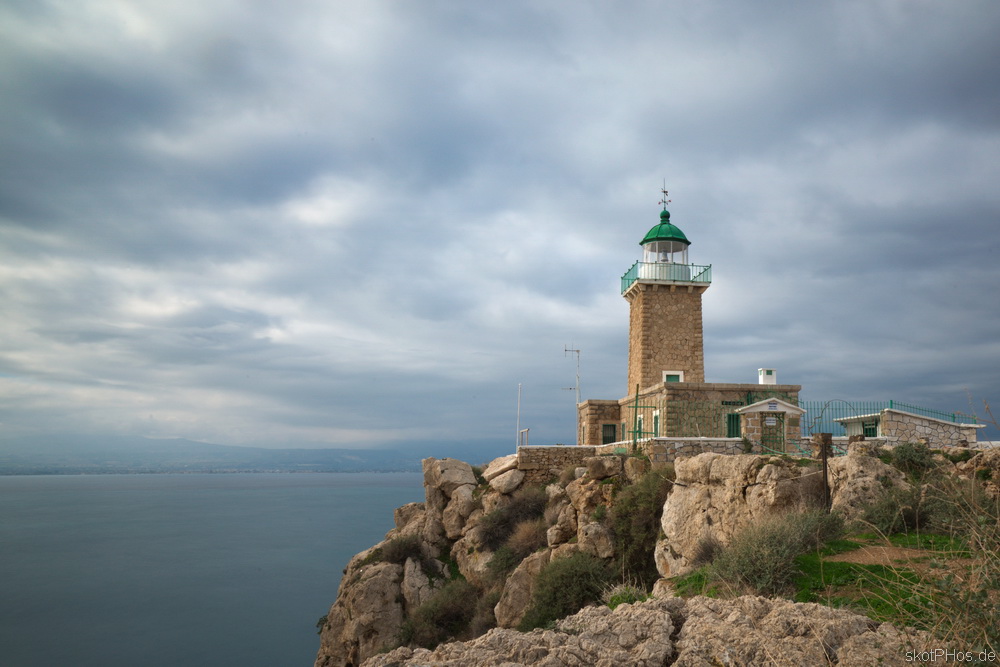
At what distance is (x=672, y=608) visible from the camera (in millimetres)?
5730

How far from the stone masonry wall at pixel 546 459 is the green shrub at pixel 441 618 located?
14.9ft

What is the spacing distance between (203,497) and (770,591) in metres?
168

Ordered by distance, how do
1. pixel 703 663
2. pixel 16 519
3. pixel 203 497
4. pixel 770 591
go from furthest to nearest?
pixel 203 497 < pixel 16 519 < pixel 770 591 < pixel 703 663

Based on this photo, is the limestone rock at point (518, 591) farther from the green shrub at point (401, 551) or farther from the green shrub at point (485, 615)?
the green shrub at point (401, 551)

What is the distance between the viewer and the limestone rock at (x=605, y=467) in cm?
1739

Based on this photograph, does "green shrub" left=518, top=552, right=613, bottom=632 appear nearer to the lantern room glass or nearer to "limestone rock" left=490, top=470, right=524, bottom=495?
"limestone rock" left=490, top=470, right=524, bottom=495

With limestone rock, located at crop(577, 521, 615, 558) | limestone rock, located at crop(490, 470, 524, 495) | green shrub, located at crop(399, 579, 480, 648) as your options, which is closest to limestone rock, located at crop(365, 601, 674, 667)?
limestone rock, located at crop(577, 521, 615, 558)

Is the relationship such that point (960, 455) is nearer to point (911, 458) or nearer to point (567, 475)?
point (911, 458)

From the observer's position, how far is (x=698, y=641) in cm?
495

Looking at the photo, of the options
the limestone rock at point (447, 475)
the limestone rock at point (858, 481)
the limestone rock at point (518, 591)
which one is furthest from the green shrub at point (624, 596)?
the limestone rock at point (447, 475)

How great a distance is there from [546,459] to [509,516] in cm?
273

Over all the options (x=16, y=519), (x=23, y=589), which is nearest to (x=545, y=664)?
(x=23, y=589)

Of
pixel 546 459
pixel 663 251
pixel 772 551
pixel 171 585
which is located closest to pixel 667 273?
pixel 663 251

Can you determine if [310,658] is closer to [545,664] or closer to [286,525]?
[545,664]
